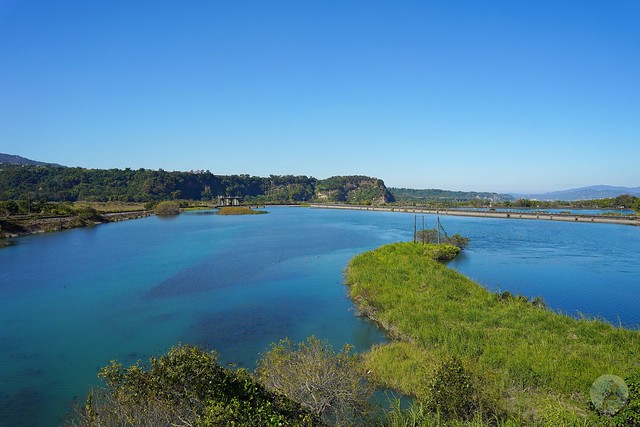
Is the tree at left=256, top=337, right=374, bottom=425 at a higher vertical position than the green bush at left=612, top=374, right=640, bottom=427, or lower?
lower

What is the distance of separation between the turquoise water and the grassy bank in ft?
6.57

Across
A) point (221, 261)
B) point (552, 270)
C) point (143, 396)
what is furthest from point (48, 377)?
point (552, 270)

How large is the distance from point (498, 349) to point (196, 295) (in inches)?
655

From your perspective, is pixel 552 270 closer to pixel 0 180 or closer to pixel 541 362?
pixel 541 362

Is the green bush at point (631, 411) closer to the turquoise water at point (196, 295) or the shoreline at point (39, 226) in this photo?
the turquoise water at point (196, 295)

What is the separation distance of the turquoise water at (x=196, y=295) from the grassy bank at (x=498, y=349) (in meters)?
2.00

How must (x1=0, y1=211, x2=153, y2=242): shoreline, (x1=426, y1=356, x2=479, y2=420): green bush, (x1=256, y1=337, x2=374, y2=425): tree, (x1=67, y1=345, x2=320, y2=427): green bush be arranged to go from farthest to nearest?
(x1=0, y1=211, x2=153, y2=242): shoreline < (x1=256, y1=337, x2=374, y2=425): tree < (x1=426, y1=356, x2=479, y2=420): green bush < (x1=67, y1=345, x2=320, y2=427): green bush

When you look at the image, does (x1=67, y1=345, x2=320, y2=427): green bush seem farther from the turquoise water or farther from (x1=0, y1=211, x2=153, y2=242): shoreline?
(x1=0, y1=211, x2=153, y2=242): shoreline

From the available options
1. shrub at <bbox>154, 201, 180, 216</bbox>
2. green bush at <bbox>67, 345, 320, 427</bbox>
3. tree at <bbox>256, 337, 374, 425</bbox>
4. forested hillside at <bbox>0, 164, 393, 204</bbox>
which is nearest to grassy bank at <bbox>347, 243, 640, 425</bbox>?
tree at <bbox>256, 337, 374, 425</bbox>

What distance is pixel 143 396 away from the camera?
7.13 metres

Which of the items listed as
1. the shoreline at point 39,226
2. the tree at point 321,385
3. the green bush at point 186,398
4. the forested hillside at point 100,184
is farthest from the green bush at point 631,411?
the forested hillside at point 100,184

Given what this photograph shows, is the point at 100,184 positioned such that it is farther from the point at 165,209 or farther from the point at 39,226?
the point at 39,226

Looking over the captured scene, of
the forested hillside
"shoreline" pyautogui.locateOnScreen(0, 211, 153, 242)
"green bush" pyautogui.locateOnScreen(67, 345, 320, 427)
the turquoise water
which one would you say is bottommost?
the turquoise water

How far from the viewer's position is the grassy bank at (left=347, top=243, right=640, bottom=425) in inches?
360
